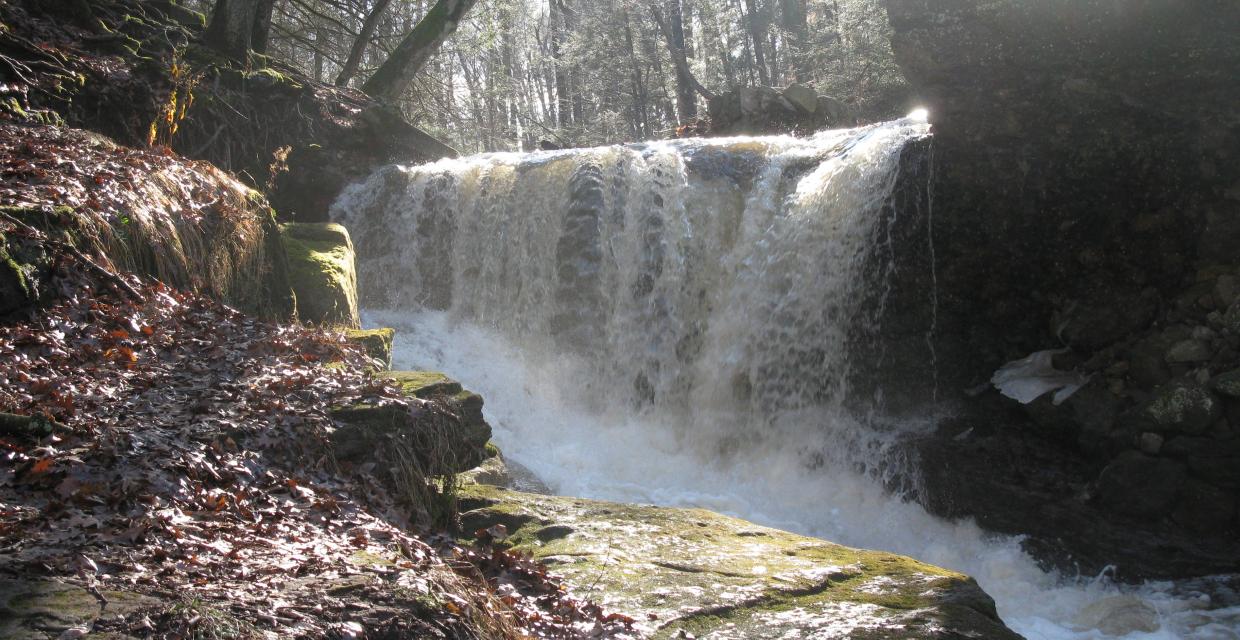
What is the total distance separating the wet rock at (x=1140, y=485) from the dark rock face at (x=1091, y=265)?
1 cm

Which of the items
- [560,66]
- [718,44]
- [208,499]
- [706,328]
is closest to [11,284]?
[208,499]

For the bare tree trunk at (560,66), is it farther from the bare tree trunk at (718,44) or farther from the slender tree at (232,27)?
the slender tree at (232,27)

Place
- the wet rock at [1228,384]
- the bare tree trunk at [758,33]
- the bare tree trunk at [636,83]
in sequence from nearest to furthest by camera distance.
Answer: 1. the wet rock at [1228,384]
2. the bare tree trunk at [636,83]
3. the bare tree trunk at [758,33]

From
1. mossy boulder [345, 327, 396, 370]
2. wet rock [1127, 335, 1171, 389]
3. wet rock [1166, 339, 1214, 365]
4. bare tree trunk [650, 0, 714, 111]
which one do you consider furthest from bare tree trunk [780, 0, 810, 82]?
mossy boulder [345, 327, 396, 370]

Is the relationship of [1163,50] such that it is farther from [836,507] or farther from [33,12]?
[33,12]

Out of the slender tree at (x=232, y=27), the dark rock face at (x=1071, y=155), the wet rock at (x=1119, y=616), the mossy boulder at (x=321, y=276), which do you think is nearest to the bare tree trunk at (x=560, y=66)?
the slender tree at (x=232, y=27)

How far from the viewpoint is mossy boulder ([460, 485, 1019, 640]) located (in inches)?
147

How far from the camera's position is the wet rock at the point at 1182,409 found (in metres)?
6.74

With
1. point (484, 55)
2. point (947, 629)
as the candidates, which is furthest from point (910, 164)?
point (484, 55)

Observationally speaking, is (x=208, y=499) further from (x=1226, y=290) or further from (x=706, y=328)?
(x=1226, y=290)

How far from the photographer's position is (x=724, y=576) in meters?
4.22

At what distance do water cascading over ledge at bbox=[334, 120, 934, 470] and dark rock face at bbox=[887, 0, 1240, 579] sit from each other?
1.64 feet

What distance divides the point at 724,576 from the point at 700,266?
246 inches

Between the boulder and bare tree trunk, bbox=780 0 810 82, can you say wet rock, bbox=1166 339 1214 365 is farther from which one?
bare tree trunk, bbox=780 0 810 82
